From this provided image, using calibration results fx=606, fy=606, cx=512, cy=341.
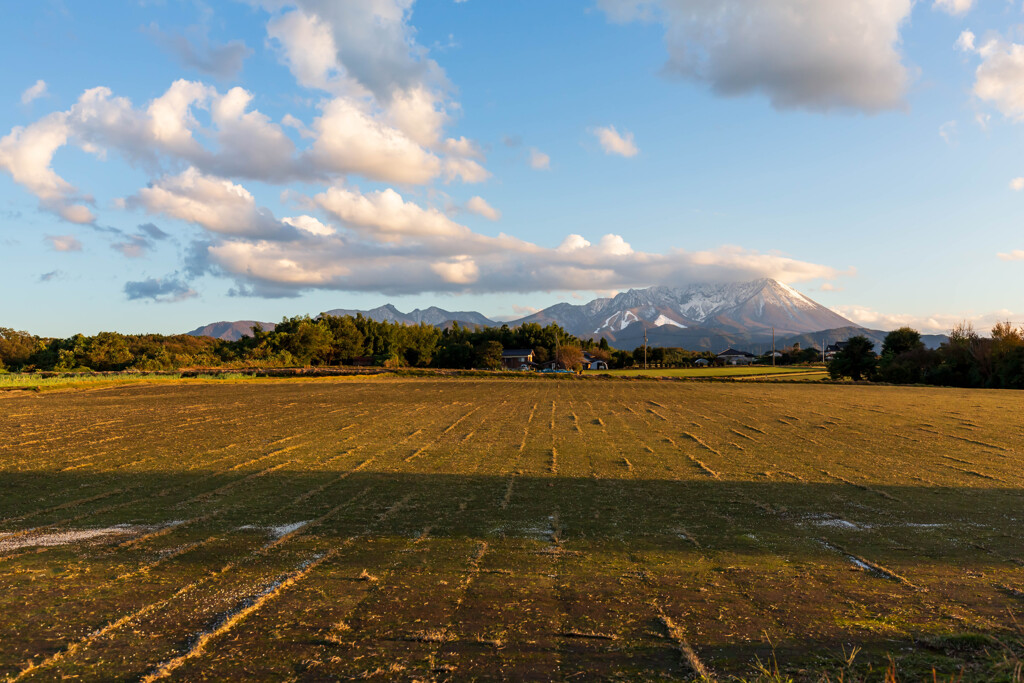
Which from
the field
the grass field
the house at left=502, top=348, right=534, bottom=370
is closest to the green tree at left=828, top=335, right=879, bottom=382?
the grass field

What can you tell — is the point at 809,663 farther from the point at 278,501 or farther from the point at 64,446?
the point at 64,446

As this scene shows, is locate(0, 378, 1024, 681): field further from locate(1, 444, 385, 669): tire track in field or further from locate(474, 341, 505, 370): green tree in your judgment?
locate(474, 341, 505, 370): green tree

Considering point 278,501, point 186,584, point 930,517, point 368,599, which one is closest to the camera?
point 368,599

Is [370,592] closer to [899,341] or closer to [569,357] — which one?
[899,341]

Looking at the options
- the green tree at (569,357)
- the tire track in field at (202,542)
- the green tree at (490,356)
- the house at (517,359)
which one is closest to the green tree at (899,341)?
the green tree at (569,357)

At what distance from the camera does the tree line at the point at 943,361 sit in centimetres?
4734

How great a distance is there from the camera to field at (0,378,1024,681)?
3.84 m

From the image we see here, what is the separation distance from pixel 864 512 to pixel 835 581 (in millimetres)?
3183

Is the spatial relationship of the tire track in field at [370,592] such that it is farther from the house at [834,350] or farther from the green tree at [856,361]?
the house at [834,350]

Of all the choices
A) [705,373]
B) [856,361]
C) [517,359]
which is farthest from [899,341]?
[517,359]

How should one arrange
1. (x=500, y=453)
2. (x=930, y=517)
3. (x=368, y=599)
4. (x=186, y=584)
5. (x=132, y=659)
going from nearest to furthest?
(x=132, y=659) < (x=368, y=599) < (x=186, y=584) < (x=930, y=517) < (x=500, y=453)

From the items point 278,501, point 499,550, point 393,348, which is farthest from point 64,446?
point 393,348

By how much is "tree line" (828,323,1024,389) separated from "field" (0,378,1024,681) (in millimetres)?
43834

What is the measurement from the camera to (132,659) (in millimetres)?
3803
